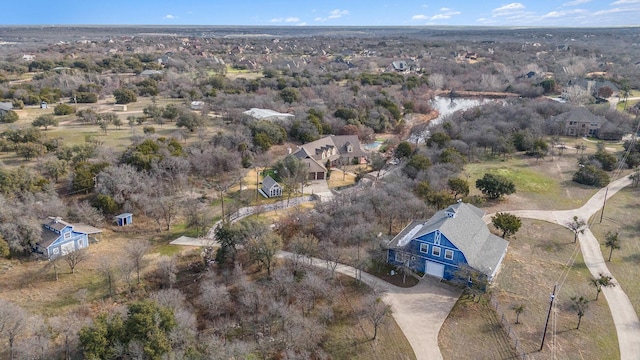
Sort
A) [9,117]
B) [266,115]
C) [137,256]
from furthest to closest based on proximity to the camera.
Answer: [266,115] < [9,117] < [137,256]

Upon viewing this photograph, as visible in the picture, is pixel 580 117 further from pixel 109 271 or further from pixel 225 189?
pixel 109 271

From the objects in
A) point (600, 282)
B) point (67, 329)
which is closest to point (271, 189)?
point (67, 329)

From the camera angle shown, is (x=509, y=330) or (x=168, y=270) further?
(x=168, y=270)

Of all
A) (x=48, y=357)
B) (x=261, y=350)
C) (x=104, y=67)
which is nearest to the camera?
(x=48, y=357)

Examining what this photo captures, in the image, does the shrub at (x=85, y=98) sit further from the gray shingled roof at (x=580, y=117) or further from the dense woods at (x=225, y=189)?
the gray shingled roof at (x=580, y=117)

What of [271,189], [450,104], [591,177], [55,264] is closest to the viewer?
[55,264]

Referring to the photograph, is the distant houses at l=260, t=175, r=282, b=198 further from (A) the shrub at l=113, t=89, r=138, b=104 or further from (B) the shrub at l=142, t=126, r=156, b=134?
(A) the shrub at l=113, t=89, r=138, b=104

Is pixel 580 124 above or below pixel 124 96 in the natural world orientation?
below

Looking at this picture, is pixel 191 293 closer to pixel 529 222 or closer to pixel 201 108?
pixel 529 222

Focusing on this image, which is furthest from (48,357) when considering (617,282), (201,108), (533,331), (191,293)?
(201,108)
